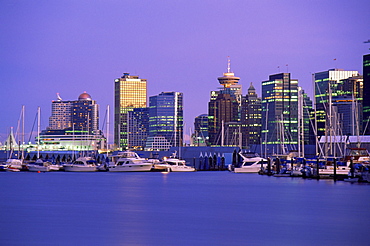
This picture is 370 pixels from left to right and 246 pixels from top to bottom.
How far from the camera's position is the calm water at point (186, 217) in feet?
145

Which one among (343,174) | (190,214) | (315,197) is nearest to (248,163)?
(343,174)

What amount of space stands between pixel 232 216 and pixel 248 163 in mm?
90367

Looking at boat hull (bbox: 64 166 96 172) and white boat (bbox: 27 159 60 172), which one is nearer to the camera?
boat hull (bbox: 64 166 96 172)

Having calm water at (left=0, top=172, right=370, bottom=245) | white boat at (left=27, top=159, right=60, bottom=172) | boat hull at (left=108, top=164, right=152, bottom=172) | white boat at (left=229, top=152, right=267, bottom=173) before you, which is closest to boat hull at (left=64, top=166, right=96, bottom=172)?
white boat at (left=27, top=159, right=60, bottom=172)

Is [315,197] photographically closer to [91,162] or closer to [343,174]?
[343,174]

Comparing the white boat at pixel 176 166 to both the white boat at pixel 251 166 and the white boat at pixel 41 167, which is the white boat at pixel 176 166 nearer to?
the white boat at pixel 251 166

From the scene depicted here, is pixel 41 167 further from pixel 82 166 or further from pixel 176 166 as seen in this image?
pixel 176 166

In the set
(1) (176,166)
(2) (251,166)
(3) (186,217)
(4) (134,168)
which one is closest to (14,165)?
(4) (134,168)

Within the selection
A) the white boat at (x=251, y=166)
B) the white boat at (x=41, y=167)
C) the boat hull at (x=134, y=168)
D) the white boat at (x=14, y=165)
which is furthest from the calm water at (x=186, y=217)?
the white boat at (x=14, y=165)

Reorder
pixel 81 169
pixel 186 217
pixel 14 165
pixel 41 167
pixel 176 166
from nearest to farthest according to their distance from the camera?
pixel 186 217 → pixel 81 169 → pixel 176 166 → pixel 41 167 → pixel 14 165

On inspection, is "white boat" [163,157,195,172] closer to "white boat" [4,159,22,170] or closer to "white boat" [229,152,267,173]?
"white boat" [229,152,267,173]

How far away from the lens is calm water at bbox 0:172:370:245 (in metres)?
44.3

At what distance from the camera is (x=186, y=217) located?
56.1m

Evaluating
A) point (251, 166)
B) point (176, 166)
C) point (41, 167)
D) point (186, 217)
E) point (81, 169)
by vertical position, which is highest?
point (251, 166)
